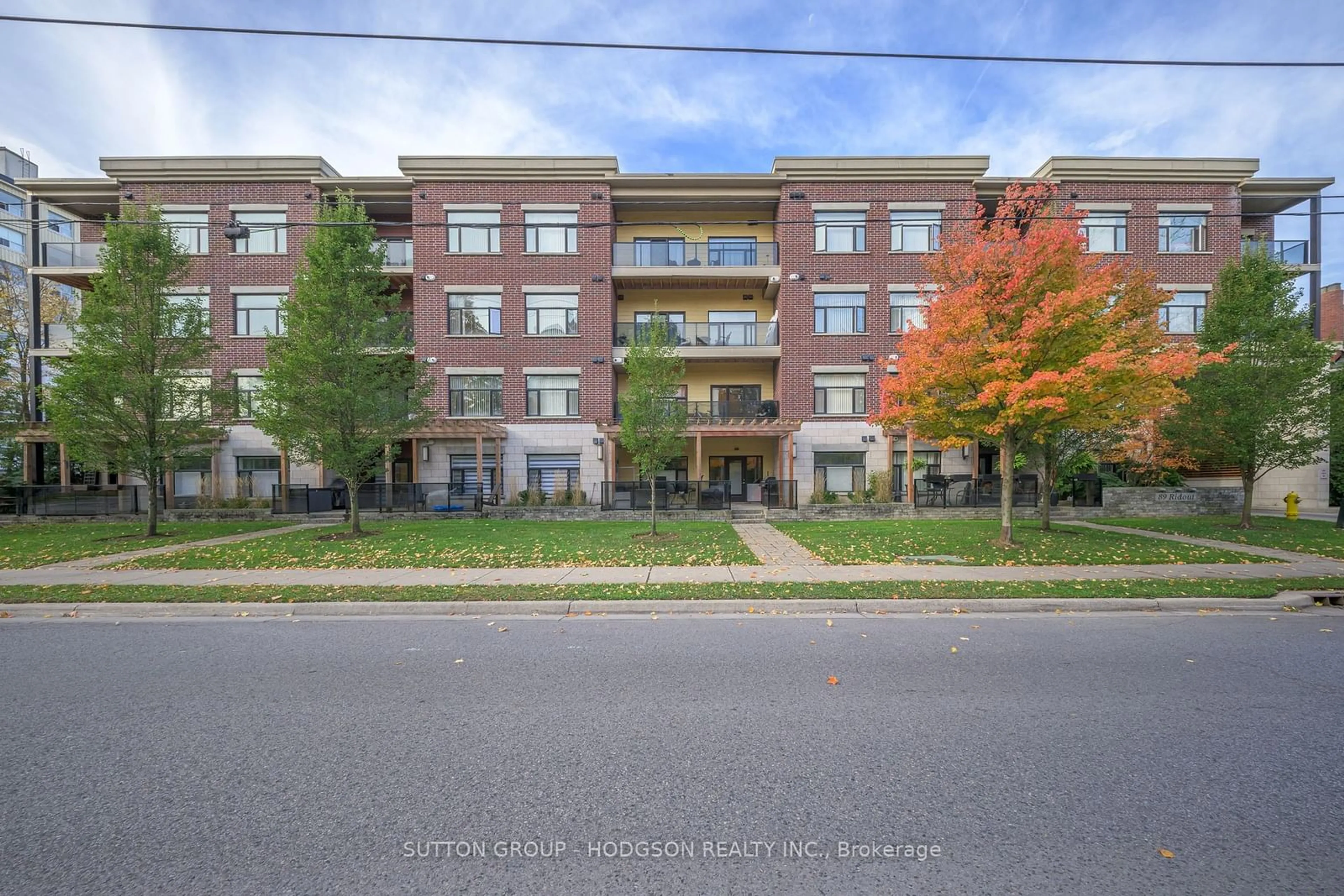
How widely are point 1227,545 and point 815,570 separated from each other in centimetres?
1003

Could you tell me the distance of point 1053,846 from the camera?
258cm

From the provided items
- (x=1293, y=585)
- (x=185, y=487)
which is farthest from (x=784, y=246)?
(x=185, y=487)

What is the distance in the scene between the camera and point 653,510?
14117 mm

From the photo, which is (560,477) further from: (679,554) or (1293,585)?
(1293,585)

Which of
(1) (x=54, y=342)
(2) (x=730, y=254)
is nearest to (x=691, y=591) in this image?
(2) (x=730, y=254)

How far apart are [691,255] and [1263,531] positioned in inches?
790

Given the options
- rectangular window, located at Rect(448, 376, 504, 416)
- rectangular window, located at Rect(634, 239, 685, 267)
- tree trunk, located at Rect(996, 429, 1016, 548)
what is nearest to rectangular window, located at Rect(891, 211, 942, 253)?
rectangular window, located at Rect(634, 239, 685, 267)

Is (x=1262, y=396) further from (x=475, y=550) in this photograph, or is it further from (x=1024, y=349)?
(x=475, y=550)

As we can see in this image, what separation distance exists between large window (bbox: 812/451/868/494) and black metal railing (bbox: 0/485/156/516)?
82.6ft

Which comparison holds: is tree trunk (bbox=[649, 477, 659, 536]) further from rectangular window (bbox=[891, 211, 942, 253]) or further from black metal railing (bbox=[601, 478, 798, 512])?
rectangular window (bbox=[891, 211, 942, 253])

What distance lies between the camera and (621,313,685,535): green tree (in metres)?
14.4

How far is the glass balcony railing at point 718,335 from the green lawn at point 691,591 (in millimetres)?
16388

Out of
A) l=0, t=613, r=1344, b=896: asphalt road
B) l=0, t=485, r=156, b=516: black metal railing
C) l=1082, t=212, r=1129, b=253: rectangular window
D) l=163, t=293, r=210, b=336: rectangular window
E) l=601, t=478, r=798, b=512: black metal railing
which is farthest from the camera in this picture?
l=1082, t=212, r=1129, b=253: rectangular window

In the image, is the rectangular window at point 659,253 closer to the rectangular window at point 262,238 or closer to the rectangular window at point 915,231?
the rectangular window at point 915,231
